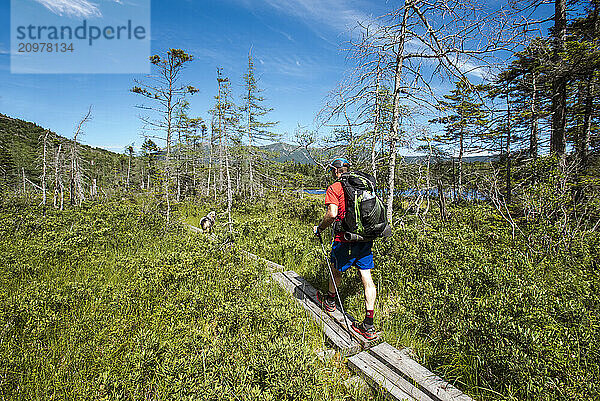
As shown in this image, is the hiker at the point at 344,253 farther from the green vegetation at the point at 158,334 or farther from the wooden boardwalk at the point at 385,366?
the green vegetation at the point at 158,334

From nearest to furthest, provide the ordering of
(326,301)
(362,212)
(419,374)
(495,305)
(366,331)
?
(419,374), (495,305), (366,331), (362,212), (326,301)

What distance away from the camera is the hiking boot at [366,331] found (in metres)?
3.29

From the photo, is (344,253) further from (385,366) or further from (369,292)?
(385,366)

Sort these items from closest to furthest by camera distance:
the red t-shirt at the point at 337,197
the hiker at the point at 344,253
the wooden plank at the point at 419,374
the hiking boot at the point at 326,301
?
the wooden plank at the point at 419,374 → the hiker at the point at 344,253 → the red t-shirt at the point at 337,197 → the hiking boot at the point at 326,301

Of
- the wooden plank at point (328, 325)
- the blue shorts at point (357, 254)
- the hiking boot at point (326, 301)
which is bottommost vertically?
the wooden plank at point (328, 325)

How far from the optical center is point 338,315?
3.84 m

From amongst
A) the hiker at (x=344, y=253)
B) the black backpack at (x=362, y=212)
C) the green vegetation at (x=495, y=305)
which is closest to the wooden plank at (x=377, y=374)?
the hiker at (x=344, y=253)

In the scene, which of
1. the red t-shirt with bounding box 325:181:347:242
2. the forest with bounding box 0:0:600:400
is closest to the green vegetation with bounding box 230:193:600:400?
the forest with bounding box 0:0:600:400

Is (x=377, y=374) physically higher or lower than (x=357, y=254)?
lower

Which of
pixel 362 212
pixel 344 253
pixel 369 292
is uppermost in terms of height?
pixel 362 212

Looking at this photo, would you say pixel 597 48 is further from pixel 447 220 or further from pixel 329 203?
pixel 329 203

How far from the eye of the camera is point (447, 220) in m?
8.53

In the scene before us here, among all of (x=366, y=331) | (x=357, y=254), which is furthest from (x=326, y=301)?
(x=357, y=254)

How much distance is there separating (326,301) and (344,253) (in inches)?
36.8
